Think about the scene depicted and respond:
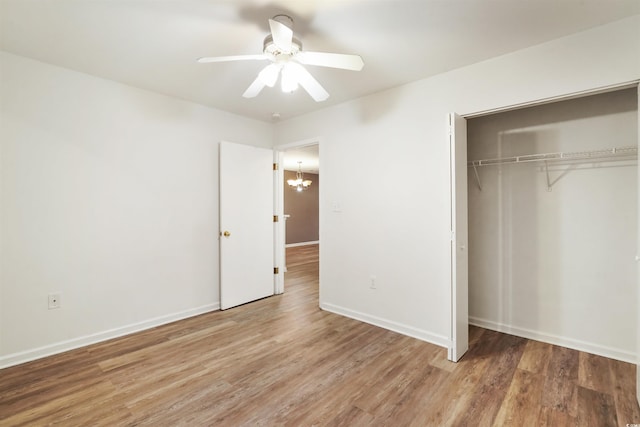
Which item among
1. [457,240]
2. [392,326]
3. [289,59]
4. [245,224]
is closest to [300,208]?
[245,224]

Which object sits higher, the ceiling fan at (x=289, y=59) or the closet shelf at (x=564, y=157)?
the ceiling fan at (x=289, y=59)

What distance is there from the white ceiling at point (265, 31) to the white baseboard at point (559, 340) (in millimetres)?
2449

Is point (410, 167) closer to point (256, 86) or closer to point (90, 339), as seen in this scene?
point (256, 86)

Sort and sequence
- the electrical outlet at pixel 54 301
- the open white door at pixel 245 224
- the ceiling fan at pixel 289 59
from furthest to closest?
the open white door at pixel 245 224 → the electrical outlet at pixel 54 301 → the ceiling fan at pixel 289 59

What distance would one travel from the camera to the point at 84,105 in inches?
107

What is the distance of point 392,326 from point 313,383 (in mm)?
1210

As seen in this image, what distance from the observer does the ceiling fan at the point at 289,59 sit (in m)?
1.78

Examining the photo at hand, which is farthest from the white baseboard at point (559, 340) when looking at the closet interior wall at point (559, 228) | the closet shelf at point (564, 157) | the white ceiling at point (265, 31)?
the white ceiling at point (265, 31)

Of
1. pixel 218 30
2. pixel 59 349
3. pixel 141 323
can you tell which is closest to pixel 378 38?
pixel 218 30

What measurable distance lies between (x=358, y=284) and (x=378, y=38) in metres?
2.36

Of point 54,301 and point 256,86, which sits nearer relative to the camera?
point 256,86

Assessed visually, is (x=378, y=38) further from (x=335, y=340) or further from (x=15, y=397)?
(x=15, y=397)

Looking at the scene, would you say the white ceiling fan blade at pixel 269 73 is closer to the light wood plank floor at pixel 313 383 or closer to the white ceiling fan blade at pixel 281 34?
the white ceiling fan blade at pixel 281 34

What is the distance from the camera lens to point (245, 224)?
3.89 m
